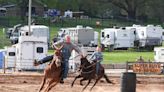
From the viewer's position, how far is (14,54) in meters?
36.2

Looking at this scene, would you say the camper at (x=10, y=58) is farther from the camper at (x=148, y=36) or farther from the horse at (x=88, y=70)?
the camper at (x=148, y=36)

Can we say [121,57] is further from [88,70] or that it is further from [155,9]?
[155,9]

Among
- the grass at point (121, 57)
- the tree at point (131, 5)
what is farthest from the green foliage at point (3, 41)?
the tree at point (131, 5)

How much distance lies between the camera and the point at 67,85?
25.7 metres

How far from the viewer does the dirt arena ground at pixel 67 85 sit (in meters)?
23.2

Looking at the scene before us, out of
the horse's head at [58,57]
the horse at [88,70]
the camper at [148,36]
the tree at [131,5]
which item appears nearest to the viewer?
the horse's head at [58,57]

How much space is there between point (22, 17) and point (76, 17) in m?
9.96

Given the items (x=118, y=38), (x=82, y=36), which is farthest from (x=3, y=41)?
(x=118, y=38)

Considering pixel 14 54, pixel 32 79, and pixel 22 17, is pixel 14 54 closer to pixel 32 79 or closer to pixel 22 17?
pixel 32 79

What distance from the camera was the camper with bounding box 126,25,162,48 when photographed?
58094 millimetres

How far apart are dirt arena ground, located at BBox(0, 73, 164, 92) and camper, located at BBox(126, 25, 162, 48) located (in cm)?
2688

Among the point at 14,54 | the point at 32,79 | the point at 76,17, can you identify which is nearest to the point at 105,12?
the point at 76,17

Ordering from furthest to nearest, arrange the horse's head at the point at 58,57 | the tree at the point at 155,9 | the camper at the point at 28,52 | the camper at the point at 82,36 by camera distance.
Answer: the tree at the point at 155,9
the camper at the point at 82,36
the camper at the point at 28,52
the horse's head at the point at 58,57

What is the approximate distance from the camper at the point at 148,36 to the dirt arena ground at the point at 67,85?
2688cm
